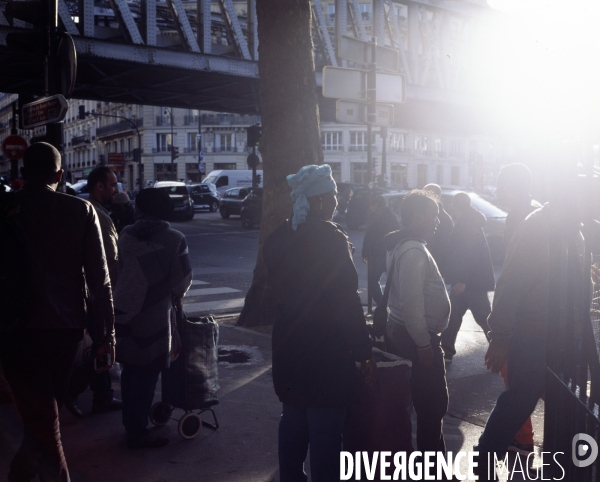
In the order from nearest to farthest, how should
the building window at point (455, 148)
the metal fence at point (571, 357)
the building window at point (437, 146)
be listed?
the metal fence at point (571, 357), the building window at point (437, 146), the building window at point (455, 148)

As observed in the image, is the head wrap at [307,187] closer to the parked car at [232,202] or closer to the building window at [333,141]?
the parked car at [232,202]

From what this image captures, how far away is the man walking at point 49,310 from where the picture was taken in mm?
3330

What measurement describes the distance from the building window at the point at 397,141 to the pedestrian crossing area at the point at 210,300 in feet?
220

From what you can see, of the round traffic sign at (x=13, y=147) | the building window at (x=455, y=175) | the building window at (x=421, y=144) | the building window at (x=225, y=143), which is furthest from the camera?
the building window at (x=455, y=175)

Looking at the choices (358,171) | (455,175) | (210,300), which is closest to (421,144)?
(455,175)

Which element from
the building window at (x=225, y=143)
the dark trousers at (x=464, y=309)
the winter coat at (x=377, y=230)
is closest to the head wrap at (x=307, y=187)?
the dark trousers at (x=464, y=309)

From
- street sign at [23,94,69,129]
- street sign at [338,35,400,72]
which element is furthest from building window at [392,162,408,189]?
street sign at [23,94,69,129]

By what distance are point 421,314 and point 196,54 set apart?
21.0m

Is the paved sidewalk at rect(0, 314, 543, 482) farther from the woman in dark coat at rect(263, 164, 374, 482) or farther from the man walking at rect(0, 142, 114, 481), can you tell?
the woman in dark coat at rect(263, 164, 374, 482)

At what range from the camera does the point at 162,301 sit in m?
4.47

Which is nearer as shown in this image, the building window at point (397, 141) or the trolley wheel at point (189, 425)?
the trolley wheel at point (189, 425)

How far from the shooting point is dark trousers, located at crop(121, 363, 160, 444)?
4.46 m

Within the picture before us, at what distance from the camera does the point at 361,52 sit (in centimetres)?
948

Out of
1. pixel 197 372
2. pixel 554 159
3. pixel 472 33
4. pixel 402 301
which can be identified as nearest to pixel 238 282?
pixel 197 372
